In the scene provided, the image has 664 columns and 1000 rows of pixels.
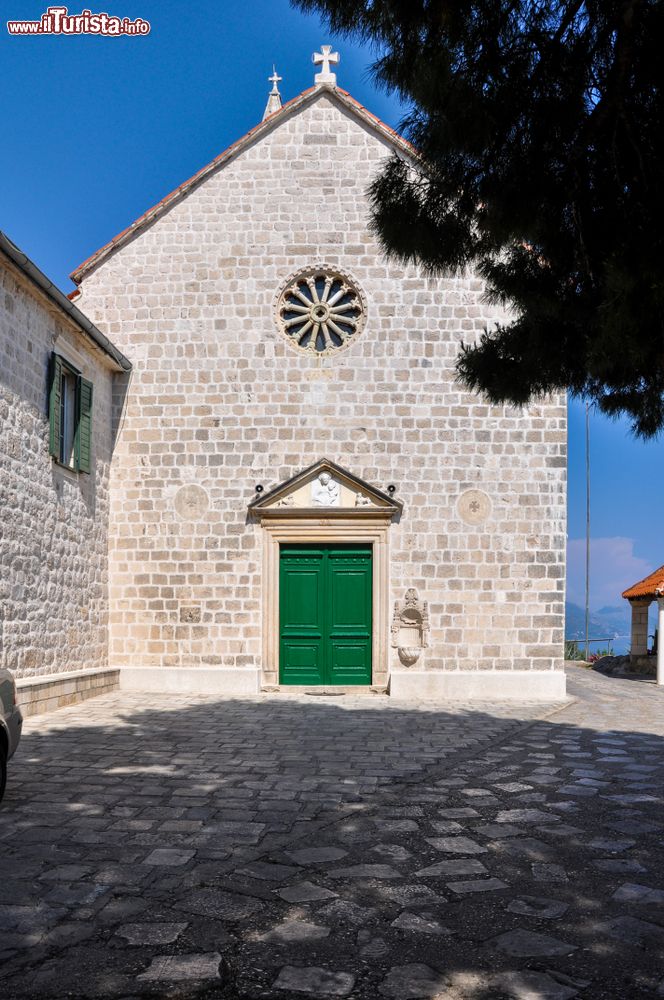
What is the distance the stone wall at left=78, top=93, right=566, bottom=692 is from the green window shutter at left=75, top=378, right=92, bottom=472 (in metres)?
1.10

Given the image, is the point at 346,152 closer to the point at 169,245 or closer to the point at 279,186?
the point at 279,186

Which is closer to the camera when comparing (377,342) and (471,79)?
(471,79)

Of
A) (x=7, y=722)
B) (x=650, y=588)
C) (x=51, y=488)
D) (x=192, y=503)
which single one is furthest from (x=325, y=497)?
(x=650, y=588)

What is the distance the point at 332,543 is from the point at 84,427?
3887 millimetres

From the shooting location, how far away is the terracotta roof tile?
16.5m

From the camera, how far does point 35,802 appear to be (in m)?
5.46

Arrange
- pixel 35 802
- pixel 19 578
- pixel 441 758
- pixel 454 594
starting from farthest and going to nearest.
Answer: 1. pixel 454 594
2. pixel 19 578
3. pixel 441 758
4. pixel 35 802

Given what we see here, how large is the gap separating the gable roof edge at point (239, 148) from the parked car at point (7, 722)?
8.89m

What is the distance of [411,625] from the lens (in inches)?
492

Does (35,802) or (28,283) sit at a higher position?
(28,283)

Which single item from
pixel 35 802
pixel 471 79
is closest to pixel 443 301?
pixel 471 79

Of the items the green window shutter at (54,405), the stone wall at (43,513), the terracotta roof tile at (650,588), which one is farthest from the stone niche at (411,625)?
the terracotta roof tile at (650,588)

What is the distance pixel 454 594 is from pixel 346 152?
6.84m

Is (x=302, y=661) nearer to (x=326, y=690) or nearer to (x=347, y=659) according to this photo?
(x=326, y=690)
